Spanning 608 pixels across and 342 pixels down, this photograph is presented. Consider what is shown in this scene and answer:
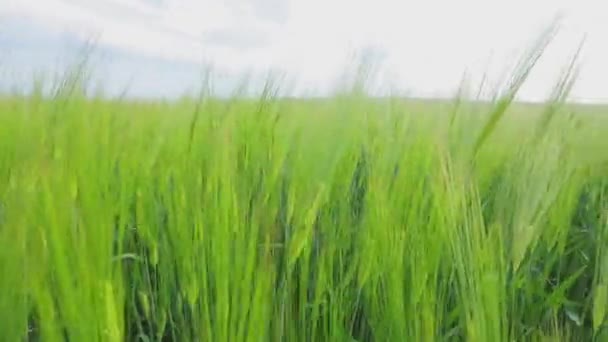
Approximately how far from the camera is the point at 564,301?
924 mm

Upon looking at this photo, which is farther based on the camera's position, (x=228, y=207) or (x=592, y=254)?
(x=592, y=254)

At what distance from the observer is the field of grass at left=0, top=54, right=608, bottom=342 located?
1.80 ft

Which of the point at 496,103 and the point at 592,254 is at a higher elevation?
the point at 496,103

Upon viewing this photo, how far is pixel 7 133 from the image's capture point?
3.65ft

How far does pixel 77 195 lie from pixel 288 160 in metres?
0.35

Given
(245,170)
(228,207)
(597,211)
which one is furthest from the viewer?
(597,211)

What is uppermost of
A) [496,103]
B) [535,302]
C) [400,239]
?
[496,103]

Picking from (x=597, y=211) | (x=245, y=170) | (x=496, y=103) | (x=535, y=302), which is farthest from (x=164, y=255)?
(x=597, y=211)

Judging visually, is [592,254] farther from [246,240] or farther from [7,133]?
[7,133]

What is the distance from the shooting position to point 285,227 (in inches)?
30.4

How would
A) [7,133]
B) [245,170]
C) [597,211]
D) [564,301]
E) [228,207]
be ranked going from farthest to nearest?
[597,211] < [7,133] < [564,301] < [245,170] < [228,207]

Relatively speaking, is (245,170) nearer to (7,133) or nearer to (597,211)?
(7,133)

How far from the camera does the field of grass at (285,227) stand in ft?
1.80

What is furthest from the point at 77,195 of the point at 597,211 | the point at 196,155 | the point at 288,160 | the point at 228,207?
the point at 597,211
